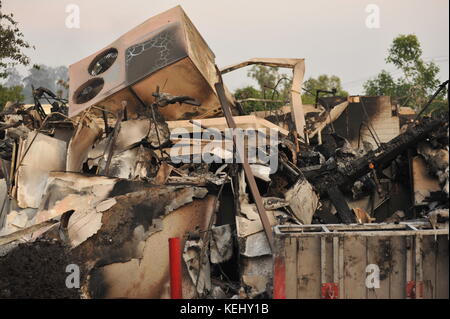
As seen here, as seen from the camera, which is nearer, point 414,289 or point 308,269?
point 414,289

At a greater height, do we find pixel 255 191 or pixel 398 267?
pixel 255 191

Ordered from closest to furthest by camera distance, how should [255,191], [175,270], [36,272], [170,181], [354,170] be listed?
[175,270] < [36,272] < [255,191] < [170,181] < [354,170]

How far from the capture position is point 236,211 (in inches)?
229

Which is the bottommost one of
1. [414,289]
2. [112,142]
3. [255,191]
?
[414,289]

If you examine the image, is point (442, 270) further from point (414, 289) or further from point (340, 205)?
point (340, 205)

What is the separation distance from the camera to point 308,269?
477 cm

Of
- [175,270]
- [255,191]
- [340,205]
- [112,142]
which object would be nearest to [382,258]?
[255,191]

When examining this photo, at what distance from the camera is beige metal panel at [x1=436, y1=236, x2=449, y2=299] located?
4.59 metres

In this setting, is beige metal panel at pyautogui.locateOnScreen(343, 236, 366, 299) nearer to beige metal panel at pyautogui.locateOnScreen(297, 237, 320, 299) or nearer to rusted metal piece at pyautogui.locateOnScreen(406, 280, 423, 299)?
beige metal panel at pyautogui.locateOnScreen(297, 237, 320, 299)

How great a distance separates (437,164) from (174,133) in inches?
140

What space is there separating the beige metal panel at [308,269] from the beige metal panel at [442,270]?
1.06m

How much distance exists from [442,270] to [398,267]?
0.37 m

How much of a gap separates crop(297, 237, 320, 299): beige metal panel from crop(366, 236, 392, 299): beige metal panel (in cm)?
47

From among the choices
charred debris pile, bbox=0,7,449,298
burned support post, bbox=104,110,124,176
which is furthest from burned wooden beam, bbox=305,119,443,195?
burned support post, bbox=104,110,124,176
